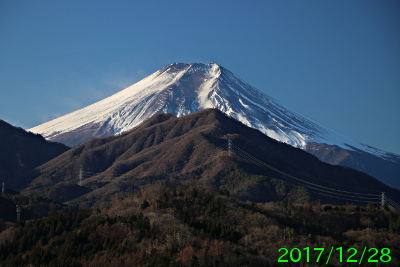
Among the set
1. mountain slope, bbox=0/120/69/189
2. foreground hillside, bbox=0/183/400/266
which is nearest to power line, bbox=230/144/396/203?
mountain slope, bbox=0/120/69/189

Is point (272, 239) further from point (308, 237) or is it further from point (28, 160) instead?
point (28, 160)

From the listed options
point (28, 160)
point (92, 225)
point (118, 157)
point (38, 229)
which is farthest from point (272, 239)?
point (28, 160)

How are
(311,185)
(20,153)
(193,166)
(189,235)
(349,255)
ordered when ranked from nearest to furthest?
(349,255), (189,235), (311,185), (193,166), (20,153)

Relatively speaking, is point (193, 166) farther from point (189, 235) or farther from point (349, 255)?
point (349, 255)

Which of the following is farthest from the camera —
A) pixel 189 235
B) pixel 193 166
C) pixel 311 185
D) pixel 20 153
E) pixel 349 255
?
pixel 20 153

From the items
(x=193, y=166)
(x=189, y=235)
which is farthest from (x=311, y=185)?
(x=189, y=235)

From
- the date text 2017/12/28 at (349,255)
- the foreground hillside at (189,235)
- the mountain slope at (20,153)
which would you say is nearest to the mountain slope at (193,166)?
the mountain slope at (20,153)

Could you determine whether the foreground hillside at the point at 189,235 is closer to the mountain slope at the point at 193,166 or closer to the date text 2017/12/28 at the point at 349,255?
the date text 2017/12/28 at the point at 349,255
